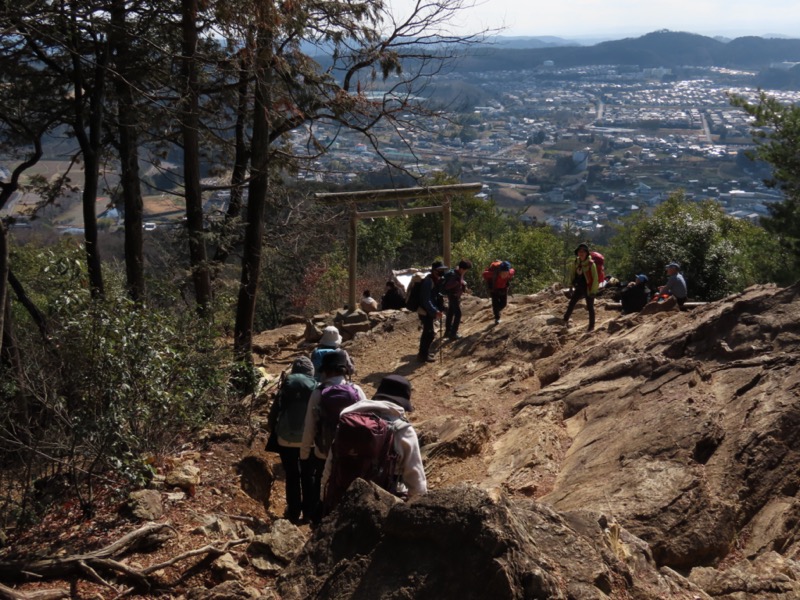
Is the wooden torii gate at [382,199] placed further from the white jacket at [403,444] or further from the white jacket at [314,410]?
the white jacket at [403,444]

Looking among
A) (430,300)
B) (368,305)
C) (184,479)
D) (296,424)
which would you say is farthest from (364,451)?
(368,305)

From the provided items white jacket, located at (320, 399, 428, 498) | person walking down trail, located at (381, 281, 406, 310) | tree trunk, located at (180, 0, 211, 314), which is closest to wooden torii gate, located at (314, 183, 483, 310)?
person walking down trail, located at (381, 281, 406, 310)

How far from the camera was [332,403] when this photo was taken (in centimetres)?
541

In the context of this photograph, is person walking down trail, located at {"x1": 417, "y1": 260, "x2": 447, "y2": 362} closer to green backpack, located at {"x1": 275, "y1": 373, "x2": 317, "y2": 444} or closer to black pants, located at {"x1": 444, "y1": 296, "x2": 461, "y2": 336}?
black pants, located at {"x1": 444, "y1": 296, "x2": 461, "y2": 336}

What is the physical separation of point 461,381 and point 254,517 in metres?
5.86

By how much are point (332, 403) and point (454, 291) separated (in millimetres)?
8002

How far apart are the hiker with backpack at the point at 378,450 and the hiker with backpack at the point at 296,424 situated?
1.39 m

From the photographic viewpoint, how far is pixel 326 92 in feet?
36.9

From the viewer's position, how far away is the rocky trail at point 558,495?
12.4 ft

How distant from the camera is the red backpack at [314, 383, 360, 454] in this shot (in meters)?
5.39

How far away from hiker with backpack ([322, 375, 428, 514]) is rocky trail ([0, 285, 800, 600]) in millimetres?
305

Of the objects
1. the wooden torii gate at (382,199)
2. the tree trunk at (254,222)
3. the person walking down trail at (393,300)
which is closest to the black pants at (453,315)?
the wooden torii gate at (382,199)

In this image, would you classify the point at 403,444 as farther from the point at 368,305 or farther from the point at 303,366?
the point at 368,305

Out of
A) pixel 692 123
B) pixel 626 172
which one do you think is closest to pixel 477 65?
pixel 692 123
